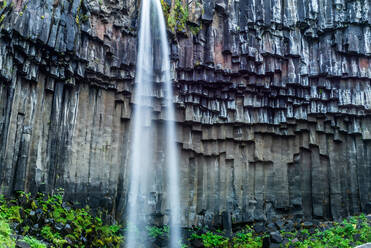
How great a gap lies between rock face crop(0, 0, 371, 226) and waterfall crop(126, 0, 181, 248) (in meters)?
0.33

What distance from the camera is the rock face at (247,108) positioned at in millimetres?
17625

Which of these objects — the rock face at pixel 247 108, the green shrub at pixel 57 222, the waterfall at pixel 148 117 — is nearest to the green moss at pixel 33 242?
the green shrub at pixel 57 222

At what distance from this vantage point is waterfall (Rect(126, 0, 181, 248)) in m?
18.4

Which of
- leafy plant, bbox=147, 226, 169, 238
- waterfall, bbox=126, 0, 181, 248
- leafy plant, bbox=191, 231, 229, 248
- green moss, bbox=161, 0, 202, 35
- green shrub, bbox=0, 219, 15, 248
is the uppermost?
green moss, bbox=161, 0, 202, 35

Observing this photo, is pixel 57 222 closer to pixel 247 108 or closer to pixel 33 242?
pixel 33 242

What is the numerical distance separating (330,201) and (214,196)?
5174 mm

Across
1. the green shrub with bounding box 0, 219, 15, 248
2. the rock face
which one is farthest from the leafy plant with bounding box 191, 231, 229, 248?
the green shrub with bounding box 0, 219, 15, 248

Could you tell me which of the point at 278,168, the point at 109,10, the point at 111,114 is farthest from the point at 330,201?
the point at 109,10

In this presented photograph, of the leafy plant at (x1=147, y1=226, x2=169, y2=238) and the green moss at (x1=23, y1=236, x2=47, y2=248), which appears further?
the leafy plant at (x1=147, y1=226, x2=169, y2=238)

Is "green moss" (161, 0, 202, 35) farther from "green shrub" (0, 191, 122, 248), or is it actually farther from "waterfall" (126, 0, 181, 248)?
"green shrub" (0, 191, 122, 248)

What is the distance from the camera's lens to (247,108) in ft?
66.9

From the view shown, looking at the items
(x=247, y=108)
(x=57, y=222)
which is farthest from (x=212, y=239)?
(x=57, y=222)

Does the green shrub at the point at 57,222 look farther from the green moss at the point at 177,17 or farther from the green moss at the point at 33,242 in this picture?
the green moss at the point at 177,17

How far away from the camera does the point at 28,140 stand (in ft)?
49.1
